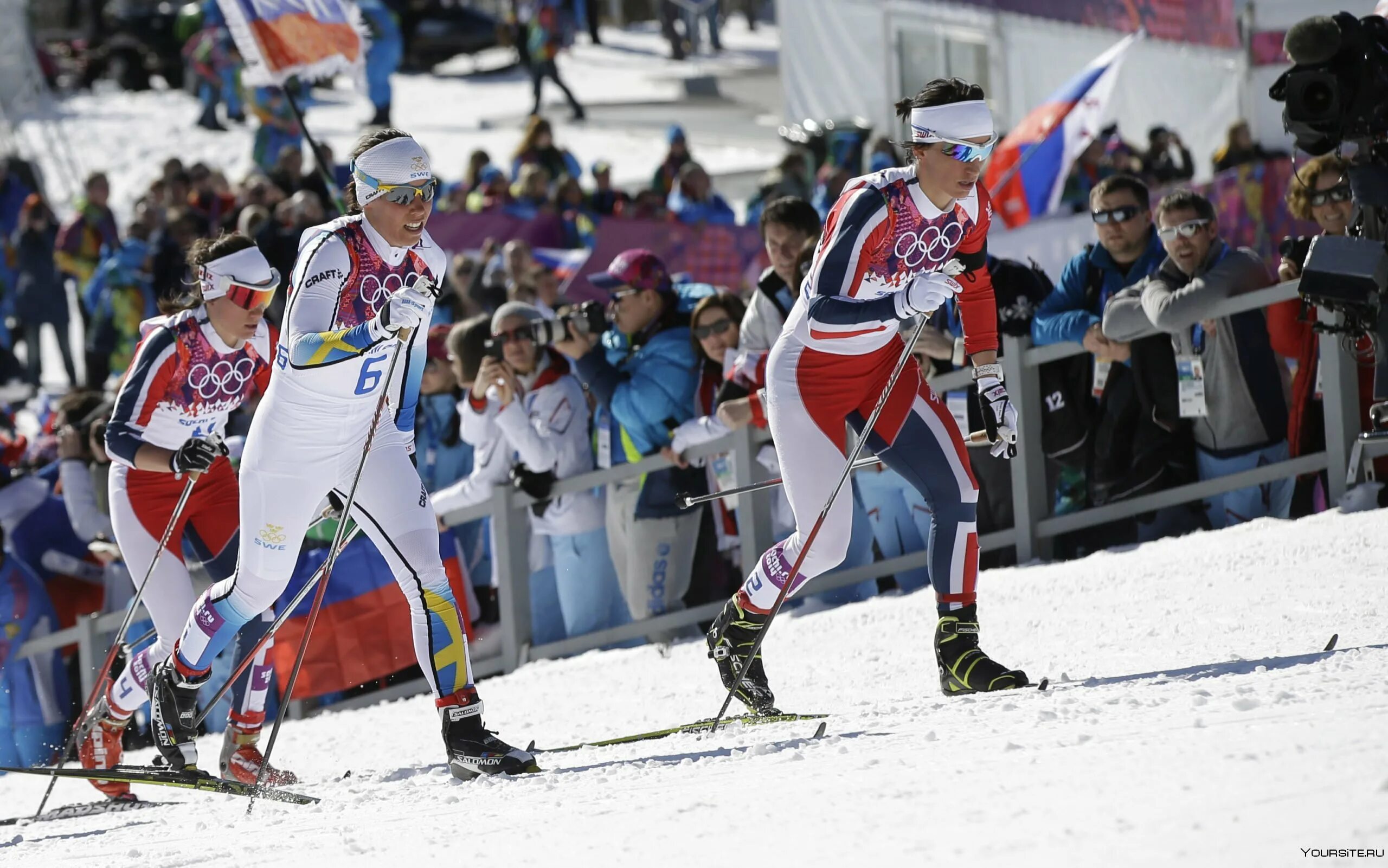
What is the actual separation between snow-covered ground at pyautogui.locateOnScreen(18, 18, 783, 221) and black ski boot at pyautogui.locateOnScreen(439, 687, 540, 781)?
1521 cm

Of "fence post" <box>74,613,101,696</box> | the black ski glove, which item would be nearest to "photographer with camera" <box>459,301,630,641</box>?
the black ski glove

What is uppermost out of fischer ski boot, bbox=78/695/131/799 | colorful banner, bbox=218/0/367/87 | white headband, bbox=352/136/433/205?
colorful banner, bbox=218/0/367/87

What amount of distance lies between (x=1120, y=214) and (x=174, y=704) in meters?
4.21

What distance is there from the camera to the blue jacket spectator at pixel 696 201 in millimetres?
13086

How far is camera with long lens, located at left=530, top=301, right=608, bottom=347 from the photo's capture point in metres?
8.05

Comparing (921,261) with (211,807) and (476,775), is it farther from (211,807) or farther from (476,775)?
(211,807)

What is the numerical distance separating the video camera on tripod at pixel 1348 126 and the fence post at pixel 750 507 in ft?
8.59

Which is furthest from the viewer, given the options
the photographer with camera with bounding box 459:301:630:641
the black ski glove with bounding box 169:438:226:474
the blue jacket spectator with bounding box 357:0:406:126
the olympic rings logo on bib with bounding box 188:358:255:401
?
the blue jacket spectator with bounding box 357:0:406:126

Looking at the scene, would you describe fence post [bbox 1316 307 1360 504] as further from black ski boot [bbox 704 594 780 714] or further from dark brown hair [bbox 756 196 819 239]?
black ski boot [bbox 704 594 780 714]

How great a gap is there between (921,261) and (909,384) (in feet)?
1.38

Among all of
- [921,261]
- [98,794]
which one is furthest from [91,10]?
[921,261]

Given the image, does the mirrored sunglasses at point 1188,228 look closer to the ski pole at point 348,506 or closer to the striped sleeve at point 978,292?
the striped sleeve at point 978,292

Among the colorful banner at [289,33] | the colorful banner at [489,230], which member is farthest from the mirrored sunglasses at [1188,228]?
the colorful banner at [489,230]

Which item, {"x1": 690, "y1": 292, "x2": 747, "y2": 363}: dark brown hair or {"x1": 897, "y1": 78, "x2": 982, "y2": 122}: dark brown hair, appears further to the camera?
{"x1": 690, "y1": 292, "x2": 747, "y2": 363}: dark brown hair
